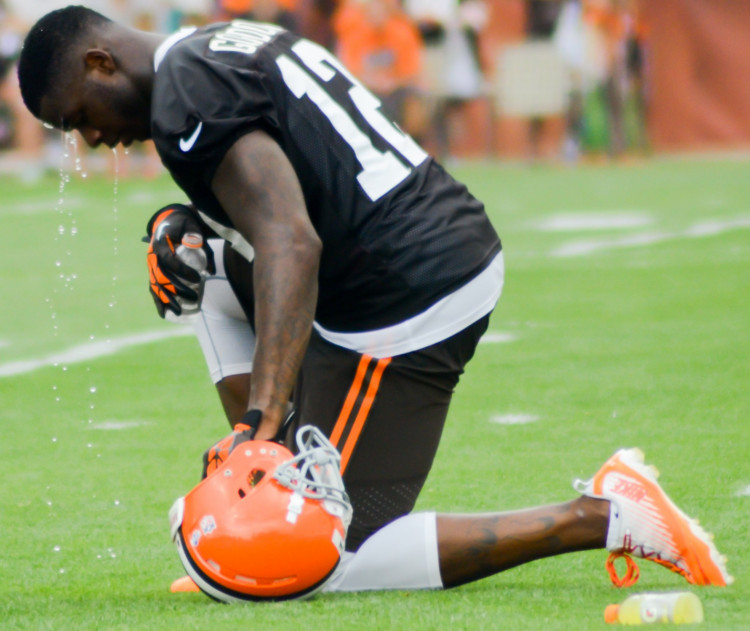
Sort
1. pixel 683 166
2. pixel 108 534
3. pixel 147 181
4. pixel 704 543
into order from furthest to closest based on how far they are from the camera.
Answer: pixel 683 166, pixel 147 181, pixel 108 534, pixel 704 543

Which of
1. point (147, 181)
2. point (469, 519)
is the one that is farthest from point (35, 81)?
point (147, 181)

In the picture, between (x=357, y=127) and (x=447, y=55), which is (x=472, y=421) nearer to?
(x=357, y=127)

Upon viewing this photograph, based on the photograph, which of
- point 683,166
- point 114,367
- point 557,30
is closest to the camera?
point 114,367

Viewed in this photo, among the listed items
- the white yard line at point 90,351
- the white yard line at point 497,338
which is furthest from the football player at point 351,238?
the white yard line at point 497,338

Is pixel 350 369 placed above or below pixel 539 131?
above

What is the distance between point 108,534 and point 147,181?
11279 mm

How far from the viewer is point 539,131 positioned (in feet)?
58.6

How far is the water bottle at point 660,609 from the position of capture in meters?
2.86

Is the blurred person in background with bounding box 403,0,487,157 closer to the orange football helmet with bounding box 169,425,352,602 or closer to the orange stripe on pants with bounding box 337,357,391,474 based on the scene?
the orange stripe on pants with bounding box 337,357,391,474

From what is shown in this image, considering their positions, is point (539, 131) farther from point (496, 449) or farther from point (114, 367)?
point (496, 449)

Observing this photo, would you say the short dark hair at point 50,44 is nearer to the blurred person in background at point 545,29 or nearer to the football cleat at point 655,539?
the football cleat at point 655,539

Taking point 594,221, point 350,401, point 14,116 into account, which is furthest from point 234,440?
point 14,116

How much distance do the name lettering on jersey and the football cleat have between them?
122 cm

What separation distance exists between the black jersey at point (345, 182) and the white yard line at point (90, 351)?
9.38ft
